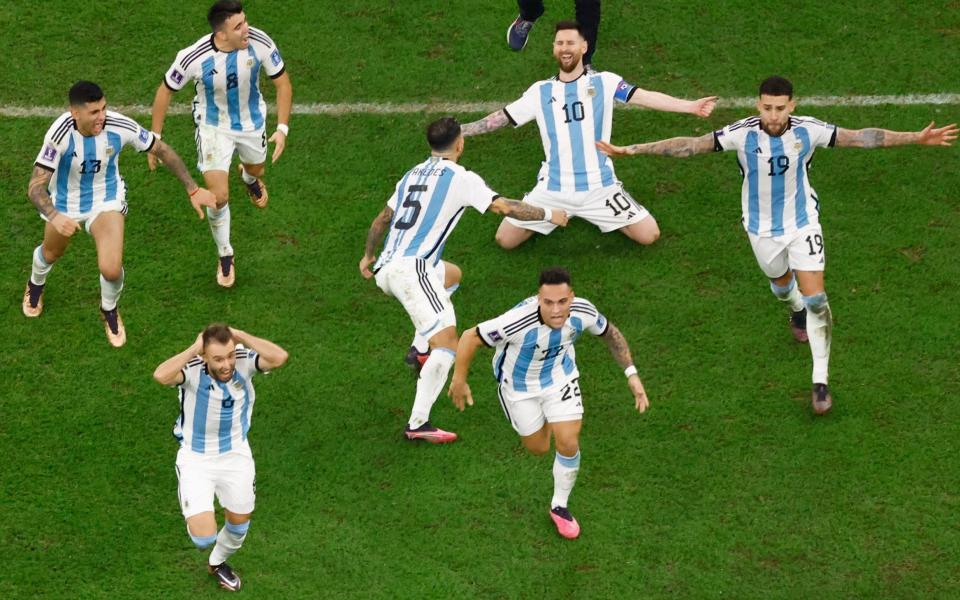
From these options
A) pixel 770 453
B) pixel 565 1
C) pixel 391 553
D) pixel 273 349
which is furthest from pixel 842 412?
pixel 565 1

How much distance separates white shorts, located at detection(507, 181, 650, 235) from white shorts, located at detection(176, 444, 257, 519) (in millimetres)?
3887

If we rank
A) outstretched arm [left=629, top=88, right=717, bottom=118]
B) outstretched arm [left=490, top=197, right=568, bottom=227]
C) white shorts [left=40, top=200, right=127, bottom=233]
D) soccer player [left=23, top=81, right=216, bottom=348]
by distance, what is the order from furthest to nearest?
outstretched arm [left=629, top=88, right=717, bottom=118] → white shorts [left=40, top=200, right=127, bottom=233] → soccer player [left=23, top=81, right=216, bottom=348] → outstretched arm [left=490, top=197, right=568, bottom=227]

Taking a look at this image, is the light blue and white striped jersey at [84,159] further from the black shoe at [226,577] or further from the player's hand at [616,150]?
the player's hand at [616,150]

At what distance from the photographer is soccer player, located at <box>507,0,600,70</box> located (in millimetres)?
14414

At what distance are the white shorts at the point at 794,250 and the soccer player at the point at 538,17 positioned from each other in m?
2.69

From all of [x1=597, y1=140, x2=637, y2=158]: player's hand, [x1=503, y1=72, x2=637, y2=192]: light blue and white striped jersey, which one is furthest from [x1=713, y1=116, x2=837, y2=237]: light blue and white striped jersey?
[x1=503, y1=72, x2=637, y2=192]: light blue and white striped jersey

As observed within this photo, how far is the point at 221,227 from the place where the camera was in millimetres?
13203

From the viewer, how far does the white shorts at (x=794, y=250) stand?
12039mm

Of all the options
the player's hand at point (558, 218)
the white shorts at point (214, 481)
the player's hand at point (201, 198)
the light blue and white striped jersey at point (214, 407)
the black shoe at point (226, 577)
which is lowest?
the black shoe at point (226, 577)

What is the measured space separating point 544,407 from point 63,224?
11.8 feet

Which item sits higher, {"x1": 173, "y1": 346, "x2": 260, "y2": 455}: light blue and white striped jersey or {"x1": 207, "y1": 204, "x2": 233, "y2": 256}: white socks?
{"x1": 207, "y1": 204, "x2": 233, "y2": 256}: white socks

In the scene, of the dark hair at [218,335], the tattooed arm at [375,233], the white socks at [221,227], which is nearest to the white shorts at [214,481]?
the dark hair at [218,335]

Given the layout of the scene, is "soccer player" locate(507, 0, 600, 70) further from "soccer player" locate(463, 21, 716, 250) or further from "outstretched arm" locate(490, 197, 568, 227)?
"outstretched arm" locate(490, 197, 568, 227)

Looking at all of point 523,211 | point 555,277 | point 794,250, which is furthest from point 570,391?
point 794,250
